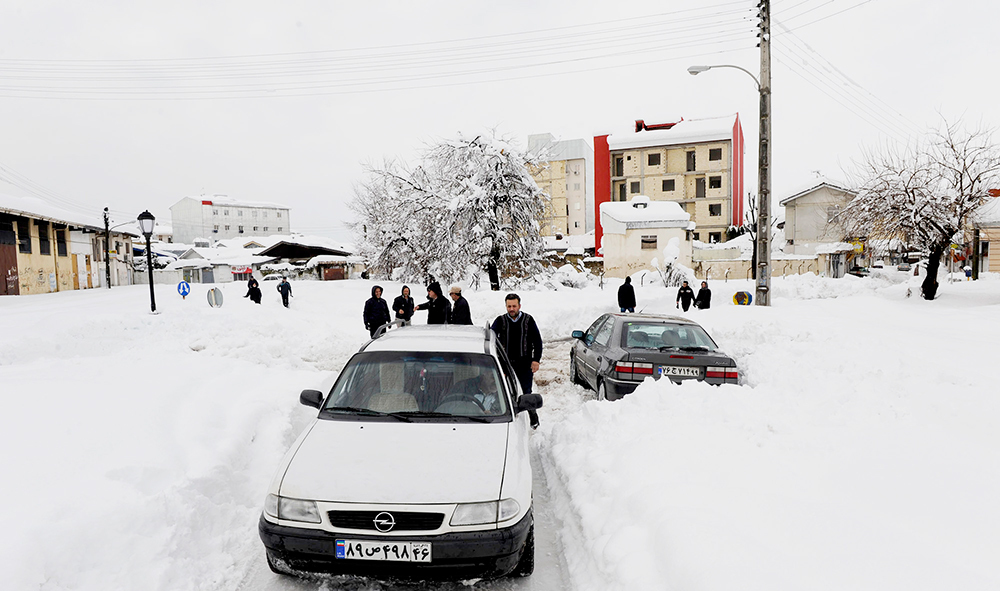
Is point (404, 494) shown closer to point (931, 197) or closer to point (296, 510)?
point (296, 510)

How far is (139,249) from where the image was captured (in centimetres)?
6194

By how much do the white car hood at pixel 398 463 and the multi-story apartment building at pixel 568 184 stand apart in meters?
69.2

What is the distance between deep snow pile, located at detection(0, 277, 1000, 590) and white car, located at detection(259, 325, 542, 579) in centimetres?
76

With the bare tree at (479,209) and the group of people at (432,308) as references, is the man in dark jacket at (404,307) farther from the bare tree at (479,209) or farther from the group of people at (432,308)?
the bare tree at (479,209)

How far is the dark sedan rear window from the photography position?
25.9 ft

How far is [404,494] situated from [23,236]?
1460 inches

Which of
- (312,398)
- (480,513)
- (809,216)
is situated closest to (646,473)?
(480,513)

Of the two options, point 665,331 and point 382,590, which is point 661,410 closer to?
point 665,331

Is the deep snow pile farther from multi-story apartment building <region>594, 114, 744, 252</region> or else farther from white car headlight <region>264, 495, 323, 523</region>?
multi-story apartment building <region>594, 114, 744, 252</region>

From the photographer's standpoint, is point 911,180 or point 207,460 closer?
point 207,460

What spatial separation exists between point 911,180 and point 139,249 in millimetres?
69156

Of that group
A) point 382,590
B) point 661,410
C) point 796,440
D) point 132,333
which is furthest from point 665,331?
point 132,333

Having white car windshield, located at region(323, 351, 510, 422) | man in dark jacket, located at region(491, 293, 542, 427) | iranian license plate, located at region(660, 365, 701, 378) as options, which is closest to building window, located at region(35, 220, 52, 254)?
man in dark jacket, located at region(491, 293, 542, 427)

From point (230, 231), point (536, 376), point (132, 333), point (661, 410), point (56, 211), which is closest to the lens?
point (661, 410)
